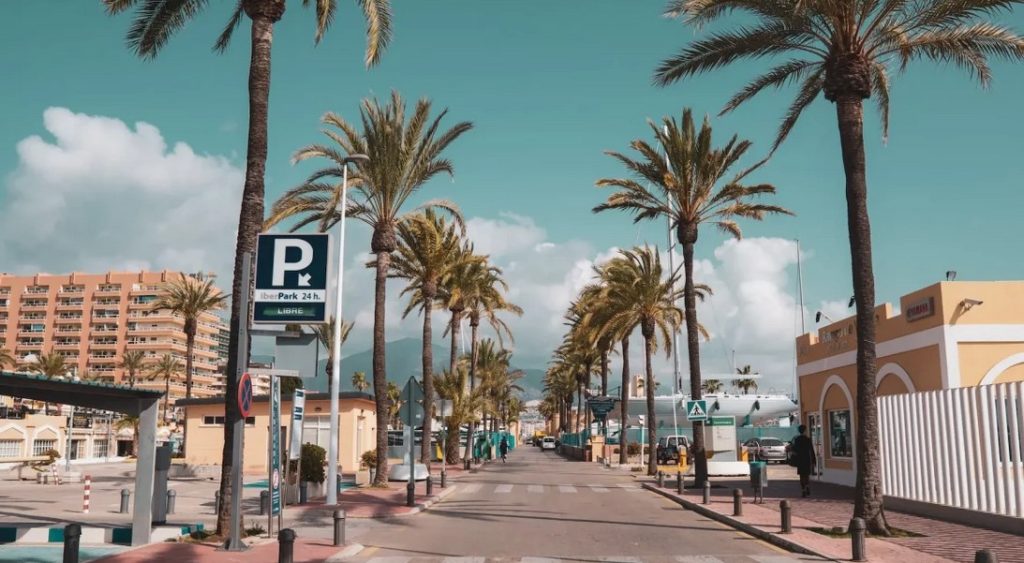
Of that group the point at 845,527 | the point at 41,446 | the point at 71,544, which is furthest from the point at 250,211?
the point at 41,446

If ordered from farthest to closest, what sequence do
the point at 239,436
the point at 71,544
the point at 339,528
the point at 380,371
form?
1. the point at 380,371
2. the point at 339,528
3. the point at 239,436
4. the point at 71,544

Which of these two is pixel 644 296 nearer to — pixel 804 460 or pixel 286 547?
pixel 804 460

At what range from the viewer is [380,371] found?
29.0 m

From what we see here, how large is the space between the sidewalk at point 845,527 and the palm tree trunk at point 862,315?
A: 845 millimetres

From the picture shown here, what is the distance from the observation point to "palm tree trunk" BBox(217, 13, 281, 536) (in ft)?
48.0

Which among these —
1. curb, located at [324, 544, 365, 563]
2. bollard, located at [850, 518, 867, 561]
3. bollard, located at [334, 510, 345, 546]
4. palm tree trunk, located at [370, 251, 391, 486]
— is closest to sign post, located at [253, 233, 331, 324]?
bollard, located at [334, 510, 345, 546]

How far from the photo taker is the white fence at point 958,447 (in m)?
16.5

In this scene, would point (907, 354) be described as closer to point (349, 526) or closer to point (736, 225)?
point (736, 225)

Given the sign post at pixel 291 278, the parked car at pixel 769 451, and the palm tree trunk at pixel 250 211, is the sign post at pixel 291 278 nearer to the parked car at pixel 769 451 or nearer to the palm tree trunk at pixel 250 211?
the palm tree trunk at pixel 250 211

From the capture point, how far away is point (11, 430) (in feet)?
196

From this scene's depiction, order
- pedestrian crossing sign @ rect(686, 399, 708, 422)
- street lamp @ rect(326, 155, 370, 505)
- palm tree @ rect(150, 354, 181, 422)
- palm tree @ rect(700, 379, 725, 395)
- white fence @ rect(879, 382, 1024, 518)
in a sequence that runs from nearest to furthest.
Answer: white fence @ rect(879, 382, 1024, 518)
street lamp @ rect(326, 155, 370, 505)
pedestrian crossing sign @ rect(686, 399, 708, 422)
palm tree @ rect(150, 354, 181, 422)
palm tree @ rect(700, 379, 725, 395)

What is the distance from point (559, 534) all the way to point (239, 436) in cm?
627

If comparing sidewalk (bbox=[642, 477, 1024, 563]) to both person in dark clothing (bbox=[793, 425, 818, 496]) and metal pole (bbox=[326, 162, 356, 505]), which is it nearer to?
person in dark clothing (bbox=[793, 425, 818, 496])

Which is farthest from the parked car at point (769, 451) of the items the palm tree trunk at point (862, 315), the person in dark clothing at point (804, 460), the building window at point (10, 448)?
the building window at point (10, 448)
